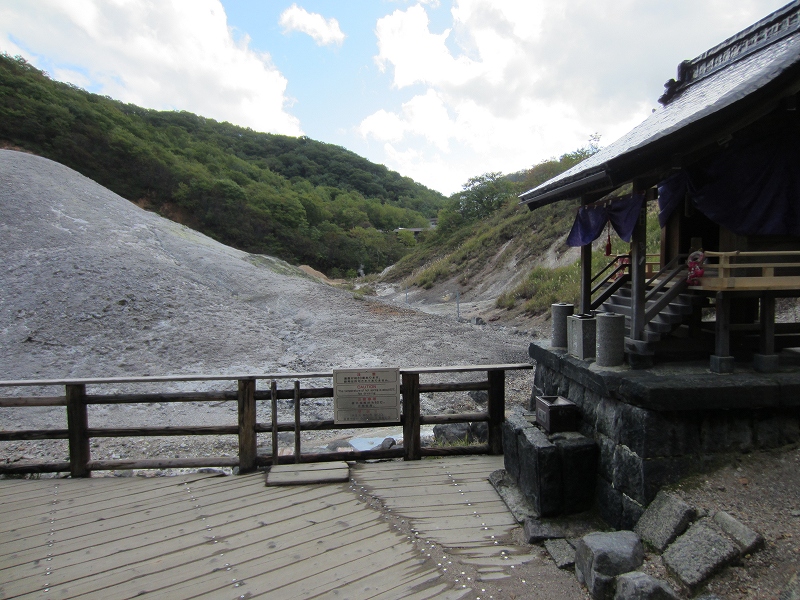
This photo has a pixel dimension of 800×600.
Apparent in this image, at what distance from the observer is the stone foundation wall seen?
153 inches

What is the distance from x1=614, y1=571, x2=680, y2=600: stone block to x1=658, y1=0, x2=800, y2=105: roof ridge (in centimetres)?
560

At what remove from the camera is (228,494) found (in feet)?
16.2

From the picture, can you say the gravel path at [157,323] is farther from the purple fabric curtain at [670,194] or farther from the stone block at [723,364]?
the stone block at [723,364]

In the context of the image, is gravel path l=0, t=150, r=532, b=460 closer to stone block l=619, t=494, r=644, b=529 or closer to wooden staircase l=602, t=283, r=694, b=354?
wooden staircase l=602, t=283, r=694, b=354

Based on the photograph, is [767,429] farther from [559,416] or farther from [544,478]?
[544,478]

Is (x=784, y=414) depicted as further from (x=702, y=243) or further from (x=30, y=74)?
(x=30, y=74)

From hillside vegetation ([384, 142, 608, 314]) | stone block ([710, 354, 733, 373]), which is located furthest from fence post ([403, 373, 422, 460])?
hillside vegetation ([384, 142, 608, 314])

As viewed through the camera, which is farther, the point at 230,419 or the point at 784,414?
the point at 230,419

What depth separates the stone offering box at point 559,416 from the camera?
15.9 ft

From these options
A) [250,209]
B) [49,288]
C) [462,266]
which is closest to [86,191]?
[49,288]

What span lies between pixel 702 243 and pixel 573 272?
51.8 feet

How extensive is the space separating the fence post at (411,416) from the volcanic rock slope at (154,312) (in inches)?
287

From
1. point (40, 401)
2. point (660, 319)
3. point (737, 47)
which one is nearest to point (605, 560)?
point (660, 319)

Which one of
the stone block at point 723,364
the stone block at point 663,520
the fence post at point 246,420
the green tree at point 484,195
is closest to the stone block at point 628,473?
the stone block at point 663,520
